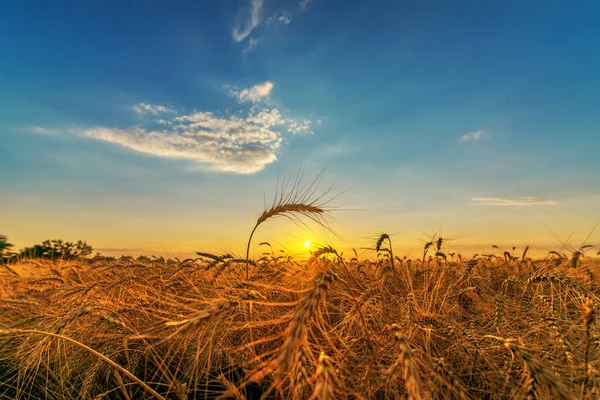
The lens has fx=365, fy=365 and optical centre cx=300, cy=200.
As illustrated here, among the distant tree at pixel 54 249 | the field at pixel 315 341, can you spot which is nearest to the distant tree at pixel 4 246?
the distant tree at pixel 54 249

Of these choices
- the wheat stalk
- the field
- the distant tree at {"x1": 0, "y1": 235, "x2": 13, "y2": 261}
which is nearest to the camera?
the wheat stalk

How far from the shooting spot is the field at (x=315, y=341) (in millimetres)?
1786

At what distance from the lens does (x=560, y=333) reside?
233 centimetres

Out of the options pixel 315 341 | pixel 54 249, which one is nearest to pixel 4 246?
pixel 54 249

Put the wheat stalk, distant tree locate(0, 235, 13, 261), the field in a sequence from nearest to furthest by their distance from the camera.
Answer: the wheat stalk → the field → distant tree locate(0, 235, 13, 261)

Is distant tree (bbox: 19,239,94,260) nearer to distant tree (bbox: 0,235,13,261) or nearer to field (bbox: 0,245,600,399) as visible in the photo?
distant tree (bbox: 0,235,13,261)

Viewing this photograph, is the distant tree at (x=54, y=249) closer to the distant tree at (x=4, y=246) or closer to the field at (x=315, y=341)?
the distant tree at (x=4, y=246)

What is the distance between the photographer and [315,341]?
3062 millimetres

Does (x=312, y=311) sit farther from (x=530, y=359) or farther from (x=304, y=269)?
(x=304, y=269)

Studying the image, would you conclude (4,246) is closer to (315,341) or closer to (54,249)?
(54,249)

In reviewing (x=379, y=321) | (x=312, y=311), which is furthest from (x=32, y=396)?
(x=312, y=311)

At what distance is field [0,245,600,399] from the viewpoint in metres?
1.79

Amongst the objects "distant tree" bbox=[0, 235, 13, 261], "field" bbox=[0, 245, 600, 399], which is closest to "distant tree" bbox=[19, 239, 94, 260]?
"distant tree" bbox=[0, 235, 13, 261]

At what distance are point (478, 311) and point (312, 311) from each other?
367 cm
